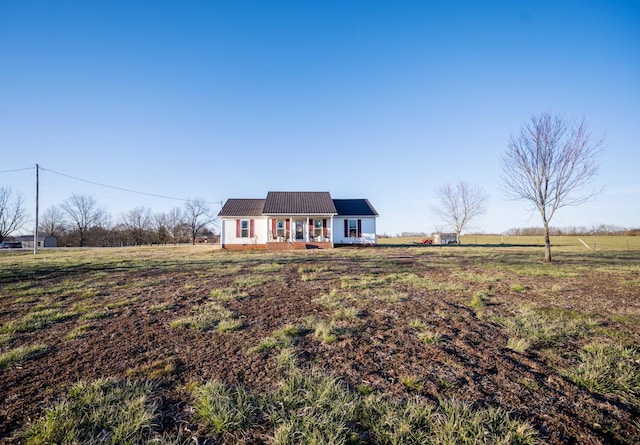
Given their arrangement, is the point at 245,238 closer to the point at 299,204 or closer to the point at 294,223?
the point at 294,223

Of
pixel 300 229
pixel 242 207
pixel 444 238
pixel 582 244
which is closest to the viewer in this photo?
pixel 300 229

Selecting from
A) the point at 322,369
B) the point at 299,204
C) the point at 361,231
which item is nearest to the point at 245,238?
the point at 299,204

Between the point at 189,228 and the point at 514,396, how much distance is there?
2335 inches

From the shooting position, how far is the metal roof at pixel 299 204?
2500 cm

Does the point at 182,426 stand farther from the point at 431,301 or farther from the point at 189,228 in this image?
the point at 189,228

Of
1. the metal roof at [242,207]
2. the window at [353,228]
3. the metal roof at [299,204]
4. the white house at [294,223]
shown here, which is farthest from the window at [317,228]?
the metal roof at [242,207]

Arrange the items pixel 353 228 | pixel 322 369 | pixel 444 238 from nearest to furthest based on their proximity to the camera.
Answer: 1. pixel 322 369
2. pixel 353 228
3. pixel 444 238

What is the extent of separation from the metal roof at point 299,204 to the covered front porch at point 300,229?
0.57m

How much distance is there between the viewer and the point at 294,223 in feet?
87.8

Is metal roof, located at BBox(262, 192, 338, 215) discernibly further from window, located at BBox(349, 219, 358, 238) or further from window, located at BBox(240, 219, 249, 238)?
window, located at BBox(349, 219, 358, 238)

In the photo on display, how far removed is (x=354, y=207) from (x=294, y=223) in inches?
243

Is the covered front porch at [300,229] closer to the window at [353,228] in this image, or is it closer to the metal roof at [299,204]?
the metal roof at [299,204]

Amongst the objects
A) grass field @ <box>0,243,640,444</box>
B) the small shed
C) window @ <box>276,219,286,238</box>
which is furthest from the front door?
the small shed

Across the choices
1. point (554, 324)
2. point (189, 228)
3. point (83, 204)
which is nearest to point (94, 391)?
point (554, 324)
